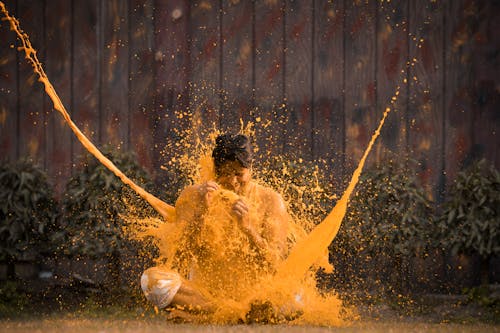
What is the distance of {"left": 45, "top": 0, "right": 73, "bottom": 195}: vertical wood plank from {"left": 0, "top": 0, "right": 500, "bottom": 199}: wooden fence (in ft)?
0.04

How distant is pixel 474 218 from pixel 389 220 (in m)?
0.60

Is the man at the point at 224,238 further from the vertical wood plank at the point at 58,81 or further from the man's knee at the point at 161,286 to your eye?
the vertical wood plank at the point at 58,81

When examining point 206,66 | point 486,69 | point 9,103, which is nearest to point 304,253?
point 206,66

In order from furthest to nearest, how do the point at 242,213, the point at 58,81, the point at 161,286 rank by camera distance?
1. the point at 58,81
2. the point at 161,286
3. the point at 242,213

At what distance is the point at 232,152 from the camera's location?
14.2 ft

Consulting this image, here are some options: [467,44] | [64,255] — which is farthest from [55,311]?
[467,44]

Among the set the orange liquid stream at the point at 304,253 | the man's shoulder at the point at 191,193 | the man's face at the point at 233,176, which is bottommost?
the orange liquid stream at the point at 304,253

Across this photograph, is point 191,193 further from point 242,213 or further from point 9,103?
point 9,103

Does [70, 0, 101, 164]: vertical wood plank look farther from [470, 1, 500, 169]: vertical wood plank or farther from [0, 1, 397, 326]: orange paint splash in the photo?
[470, 1, 500, 169]: vertical wood plank

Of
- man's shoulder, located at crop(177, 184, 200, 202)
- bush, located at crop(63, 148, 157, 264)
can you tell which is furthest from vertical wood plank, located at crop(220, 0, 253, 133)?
man's shoulder, located at crop(177, 184, 200, 202)

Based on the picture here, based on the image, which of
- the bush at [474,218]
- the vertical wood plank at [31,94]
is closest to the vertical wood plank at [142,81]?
the vertical wood plank at [31,94]

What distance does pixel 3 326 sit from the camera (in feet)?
16.1

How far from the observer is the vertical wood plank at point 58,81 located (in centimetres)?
670

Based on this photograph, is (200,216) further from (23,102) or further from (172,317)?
(23,102)
